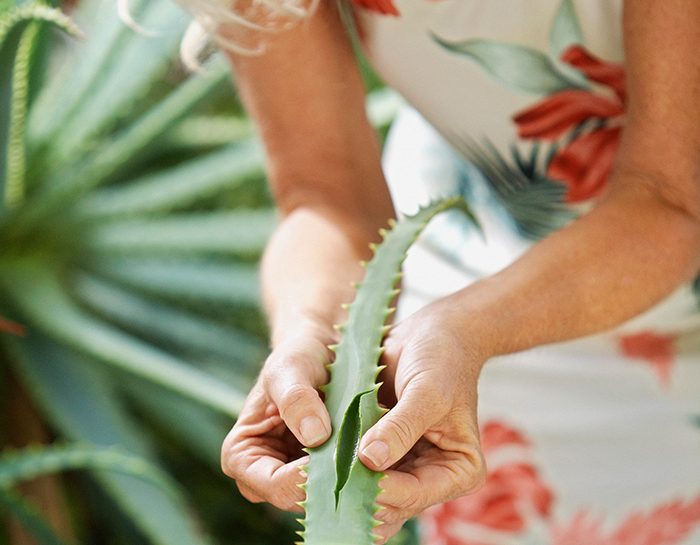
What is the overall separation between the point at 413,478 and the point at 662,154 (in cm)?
24

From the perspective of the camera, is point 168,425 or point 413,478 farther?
point 168,425

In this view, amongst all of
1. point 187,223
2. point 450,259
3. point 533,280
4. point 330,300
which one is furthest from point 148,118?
point 533,280

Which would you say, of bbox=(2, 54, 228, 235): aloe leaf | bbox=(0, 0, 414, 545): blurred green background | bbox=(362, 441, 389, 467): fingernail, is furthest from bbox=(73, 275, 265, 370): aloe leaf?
bbox=(362, 441, 389, 467): fingernail

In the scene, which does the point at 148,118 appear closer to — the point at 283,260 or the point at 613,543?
the point at 283,260

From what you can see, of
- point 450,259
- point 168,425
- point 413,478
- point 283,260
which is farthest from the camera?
point 168,425

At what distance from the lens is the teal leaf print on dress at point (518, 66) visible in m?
0.69

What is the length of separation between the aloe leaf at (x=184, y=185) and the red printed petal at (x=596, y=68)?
61cm

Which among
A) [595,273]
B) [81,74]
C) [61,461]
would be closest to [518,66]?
[595,273]

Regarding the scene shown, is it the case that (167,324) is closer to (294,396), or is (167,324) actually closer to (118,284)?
(118,284)

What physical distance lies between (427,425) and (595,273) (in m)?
0.16

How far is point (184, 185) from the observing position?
1274 mm

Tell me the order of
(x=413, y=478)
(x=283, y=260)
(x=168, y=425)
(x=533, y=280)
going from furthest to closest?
(x=168, y=425) < (x=283, y=260) < (x=533, y=280) < (x=413, y=478)

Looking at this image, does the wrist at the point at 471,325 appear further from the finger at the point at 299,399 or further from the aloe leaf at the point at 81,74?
the aloe leaf at the point at 81,74

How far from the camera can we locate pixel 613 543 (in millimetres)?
772
